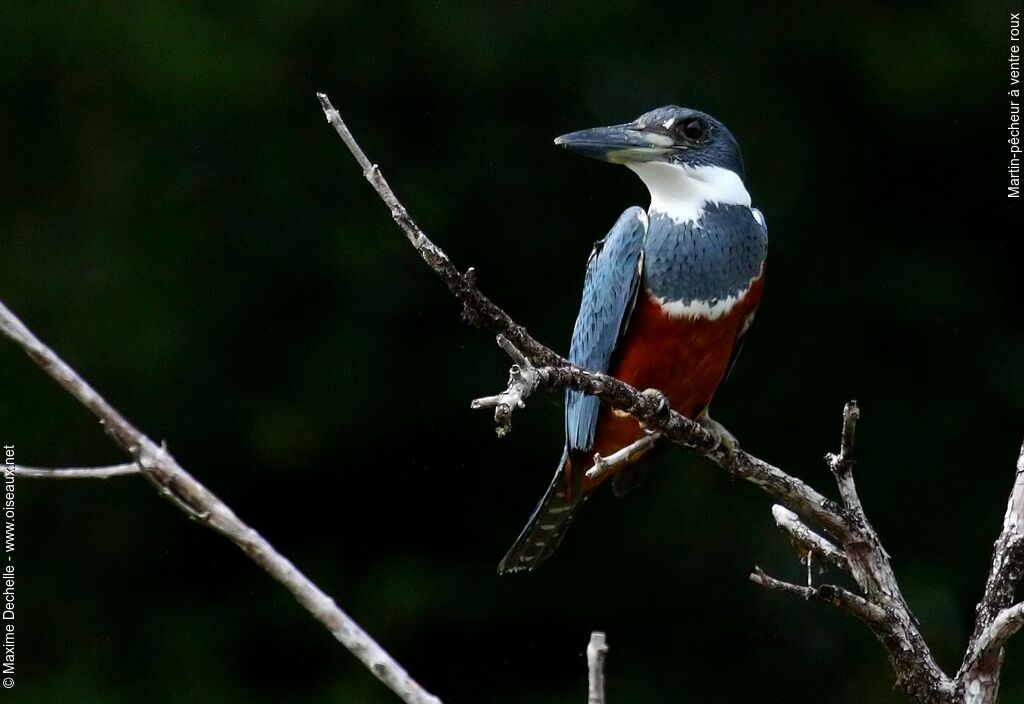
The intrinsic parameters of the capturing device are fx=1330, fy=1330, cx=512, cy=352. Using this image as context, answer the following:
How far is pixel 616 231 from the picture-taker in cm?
292

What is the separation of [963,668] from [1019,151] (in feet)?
7.76

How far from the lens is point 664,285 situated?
9.13 feet

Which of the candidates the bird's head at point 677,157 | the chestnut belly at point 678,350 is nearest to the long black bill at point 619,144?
the bird's head at point 677,157

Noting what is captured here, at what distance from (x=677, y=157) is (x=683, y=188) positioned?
2.9 inches

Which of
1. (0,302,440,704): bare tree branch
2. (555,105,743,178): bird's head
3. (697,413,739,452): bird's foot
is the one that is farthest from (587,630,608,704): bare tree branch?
(555,105,743,178): bird's head

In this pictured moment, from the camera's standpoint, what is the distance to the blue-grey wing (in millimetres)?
2818

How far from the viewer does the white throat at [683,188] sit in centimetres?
287

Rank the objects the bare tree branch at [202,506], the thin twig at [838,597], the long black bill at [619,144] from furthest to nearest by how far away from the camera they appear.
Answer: the long black bill at [619,144] < the thin twig at [838,597] < the bare tree branch at [202,506]

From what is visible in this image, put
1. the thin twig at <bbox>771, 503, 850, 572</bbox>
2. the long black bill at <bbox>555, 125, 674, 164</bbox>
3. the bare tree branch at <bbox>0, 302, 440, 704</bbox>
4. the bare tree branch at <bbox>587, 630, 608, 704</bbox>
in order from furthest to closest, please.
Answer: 1. the long black bill at <bbox>555, 125, 674, 164</bbox>
2. the thin twig at <bbox>771, 503, 850, 572</bbox>
3. the bare tree branch at <bbox>587, 630, 608, 704</bbox>
4. the bare tree branch at <bbox>0, 302, 440, 704</bbox>

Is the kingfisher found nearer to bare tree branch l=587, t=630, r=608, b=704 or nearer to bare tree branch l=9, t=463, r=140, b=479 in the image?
bare tree branch l=587, t=630, r=608, b=704

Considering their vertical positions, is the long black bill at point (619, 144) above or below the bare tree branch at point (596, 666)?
above

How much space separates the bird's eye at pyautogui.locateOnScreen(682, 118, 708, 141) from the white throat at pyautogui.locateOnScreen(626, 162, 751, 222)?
8 cm

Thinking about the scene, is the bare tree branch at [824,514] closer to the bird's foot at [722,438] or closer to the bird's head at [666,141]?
the bird's foot at [722,438]

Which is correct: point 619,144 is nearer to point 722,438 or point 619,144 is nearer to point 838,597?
point 722,438
